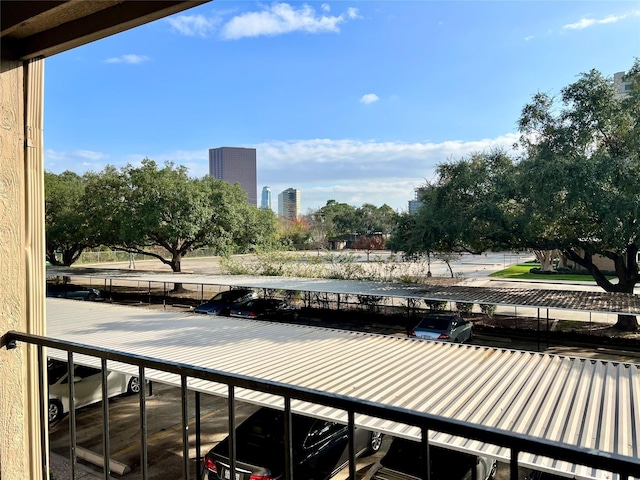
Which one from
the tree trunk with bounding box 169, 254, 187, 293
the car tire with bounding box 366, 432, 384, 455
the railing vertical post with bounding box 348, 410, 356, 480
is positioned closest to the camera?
the railing vertical post with bounding box 348, 410, 356, 480

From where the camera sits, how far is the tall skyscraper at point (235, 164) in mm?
95688

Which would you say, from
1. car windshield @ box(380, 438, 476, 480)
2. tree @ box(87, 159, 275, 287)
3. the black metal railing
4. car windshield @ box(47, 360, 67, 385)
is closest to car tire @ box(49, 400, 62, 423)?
car windshield @ box(47, 360, 67, 385)

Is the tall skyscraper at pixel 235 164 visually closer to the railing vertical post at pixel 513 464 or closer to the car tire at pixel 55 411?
the car tire at pixel 55 411

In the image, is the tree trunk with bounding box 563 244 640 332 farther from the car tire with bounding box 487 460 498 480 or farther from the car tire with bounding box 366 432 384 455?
the car tire with bounding box 366 432 384 455

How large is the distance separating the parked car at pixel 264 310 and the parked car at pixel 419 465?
32.0 feet

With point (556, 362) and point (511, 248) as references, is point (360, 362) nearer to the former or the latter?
point (556, 362)

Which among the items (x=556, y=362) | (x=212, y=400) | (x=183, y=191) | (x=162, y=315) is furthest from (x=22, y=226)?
(x=183, y=191)

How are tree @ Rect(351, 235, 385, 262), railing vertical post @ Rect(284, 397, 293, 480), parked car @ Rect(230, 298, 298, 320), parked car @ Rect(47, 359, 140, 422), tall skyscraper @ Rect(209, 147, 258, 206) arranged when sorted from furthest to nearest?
tall skyscraper @ Rect(209, 147, 258, 206) → tree @ Rect(351, 235, 385, 262) → parked car @ Rect(230, 298, 298, 320) → parked car @ Rect(47, 359, 140, 422) → railing vertical post @ Rect(284, 397, 293, 480)

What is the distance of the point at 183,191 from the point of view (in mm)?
19453

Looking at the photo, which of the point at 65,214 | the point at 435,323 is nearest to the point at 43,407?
the point at 435,323

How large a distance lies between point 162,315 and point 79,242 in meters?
13.3

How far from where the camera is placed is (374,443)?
6793 millimetres

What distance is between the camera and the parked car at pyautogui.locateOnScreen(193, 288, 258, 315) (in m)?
15.3

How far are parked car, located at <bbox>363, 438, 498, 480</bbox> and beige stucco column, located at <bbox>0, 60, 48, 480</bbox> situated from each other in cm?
403
